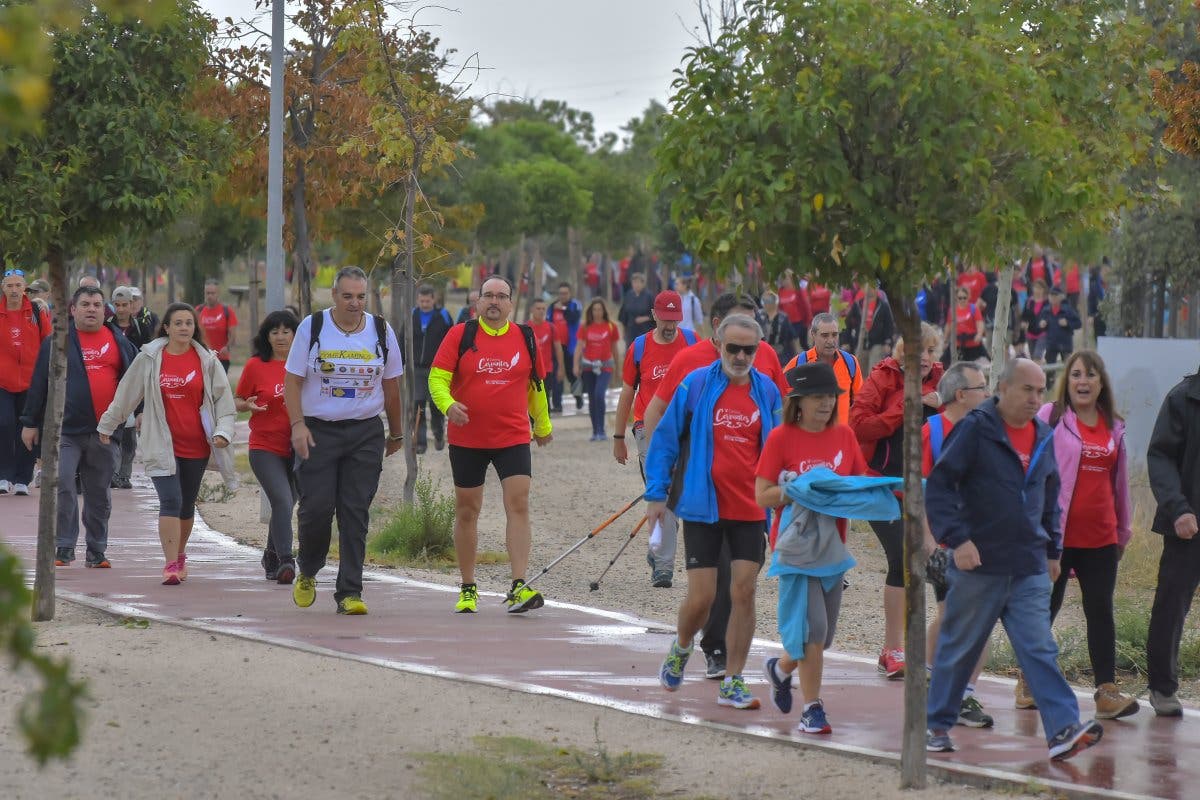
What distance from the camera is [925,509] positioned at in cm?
678

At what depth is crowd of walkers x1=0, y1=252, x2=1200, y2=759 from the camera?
270 inches

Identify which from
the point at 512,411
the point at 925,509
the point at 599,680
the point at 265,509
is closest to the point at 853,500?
the point at 925,509

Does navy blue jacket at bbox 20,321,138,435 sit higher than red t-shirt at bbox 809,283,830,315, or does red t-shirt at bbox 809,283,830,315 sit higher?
red t-shirt at bbox 809,283,830,315

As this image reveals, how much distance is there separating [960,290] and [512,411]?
12440 mm

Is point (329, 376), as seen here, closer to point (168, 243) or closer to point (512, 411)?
point (512, 411)

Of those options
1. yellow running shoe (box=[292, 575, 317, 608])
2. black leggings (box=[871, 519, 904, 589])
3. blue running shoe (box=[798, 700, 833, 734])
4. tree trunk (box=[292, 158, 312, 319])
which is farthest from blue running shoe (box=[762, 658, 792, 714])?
tree trunk (box=[292, 158, 312, 319])

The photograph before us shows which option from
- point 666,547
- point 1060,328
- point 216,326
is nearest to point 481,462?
point 666,547

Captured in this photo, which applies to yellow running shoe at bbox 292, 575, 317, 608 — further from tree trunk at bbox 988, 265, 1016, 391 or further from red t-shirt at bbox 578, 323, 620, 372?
red t-shirt at bbox 578, 323, 620, 372

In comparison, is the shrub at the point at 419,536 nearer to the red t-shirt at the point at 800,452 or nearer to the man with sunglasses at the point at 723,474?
the man with sunglasses at the point at 723,474

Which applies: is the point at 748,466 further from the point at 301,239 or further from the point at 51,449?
the point at 301,239

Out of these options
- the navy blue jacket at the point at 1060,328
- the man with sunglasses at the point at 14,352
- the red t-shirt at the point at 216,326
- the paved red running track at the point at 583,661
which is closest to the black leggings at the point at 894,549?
the paved red running track at the point at 583,661

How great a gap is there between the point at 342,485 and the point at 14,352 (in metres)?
6.73

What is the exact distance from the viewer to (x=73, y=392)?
1136cm

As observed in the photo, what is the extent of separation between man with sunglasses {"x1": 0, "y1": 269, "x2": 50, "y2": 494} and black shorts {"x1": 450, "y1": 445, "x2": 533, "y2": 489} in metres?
6.66
